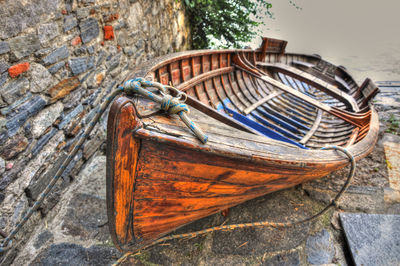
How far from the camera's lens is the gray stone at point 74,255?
164 cm

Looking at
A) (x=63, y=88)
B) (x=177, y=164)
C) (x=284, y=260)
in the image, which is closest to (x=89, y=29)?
(x=63, y=88)

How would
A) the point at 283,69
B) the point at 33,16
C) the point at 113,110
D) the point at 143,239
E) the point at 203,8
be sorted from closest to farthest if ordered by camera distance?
the point at 113,110, the point at 143,239, the point at 33,16, the point at 283,69, the point at 203,8

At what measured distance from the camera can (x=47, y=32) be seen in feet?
5.81

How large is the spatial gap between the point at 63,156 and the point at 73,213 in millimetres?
496

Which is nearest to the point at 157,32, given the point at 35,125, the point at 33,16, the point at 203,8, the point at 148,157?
the point at 203,8

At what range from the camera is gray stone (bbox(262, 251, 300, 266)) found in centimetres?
171

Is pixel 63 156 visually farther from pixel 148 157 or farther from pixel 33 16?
pixel 148 157

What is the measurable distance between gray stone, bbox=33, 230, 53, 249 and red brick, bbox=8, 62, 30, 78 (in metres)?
1.17

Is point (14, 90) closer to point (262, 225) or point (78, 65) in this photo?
point (78, 65)

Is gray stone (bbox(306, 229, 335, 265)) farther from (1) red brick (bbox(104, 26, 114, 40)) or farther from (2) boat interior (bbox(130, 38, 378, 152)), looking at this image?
(1) red brick (bbox(104, 26, 114, 40))

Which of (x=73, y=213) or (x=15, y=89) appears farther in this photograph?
(x=73, y=213)

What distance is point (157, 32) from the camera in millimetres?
3988

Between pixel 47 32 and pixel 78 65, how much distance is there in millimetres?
427

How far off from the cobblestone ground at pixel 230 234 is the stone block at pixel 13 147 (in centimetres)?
66
